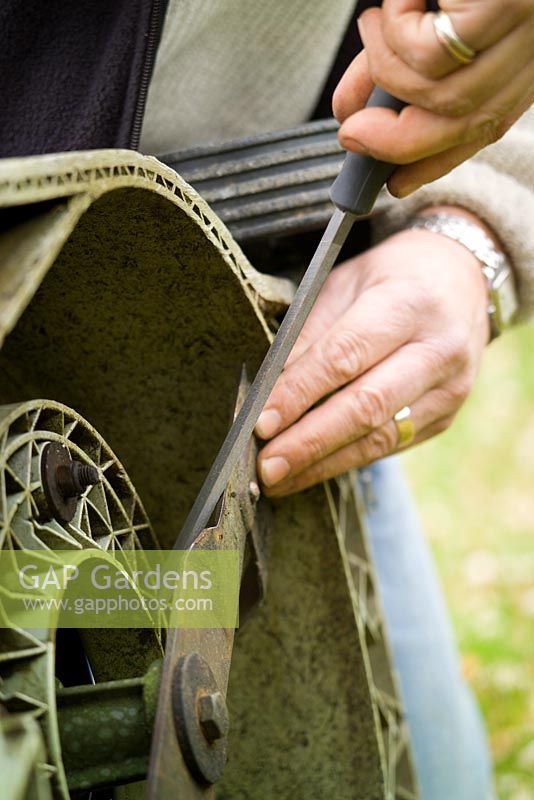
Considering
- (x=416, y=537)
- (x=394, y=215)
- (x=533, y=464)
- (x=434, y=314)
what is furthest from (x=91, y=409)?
(x=533, y=464)

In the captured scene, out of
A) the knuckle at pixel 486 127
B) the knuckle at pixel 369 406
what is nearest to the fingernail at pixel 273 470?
the knuckle at pixel 369 406

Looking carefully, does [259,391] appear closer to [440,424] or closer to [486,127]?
[486,127]

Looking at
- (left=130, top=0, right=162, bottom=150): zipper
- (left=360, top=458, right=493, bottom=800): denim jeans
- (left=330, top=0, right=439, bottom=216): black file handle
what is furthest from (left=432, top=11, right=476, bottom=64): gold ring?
(left=360, top=458, right=493, bottom=800): denim jeans

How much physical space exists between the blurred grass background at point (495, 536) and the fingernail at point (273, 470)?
1694 millimetres

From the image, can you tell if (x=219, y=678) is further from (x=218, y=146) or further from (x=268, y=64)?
(x=268, y=64)

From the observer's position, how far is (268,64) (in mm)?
1128

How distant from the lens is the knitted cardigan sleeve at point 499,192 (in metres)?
1.21

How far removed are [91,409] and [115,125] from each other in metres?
0.30

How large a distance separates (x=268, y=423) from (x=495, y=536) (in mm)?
2262

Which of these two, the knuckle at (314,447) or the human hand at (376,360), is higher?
the human hand at (376,360)

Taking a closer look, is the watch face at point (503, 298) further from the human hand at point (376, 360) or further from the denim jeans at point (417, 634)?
the denim jeans at point (417, 634)

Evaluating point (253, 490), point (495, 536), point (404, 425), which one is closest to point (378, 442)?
point (404, 425)

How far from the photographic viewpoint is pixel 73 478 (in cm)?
65

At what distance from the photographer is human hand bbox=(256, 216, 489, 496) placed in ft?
3.11
